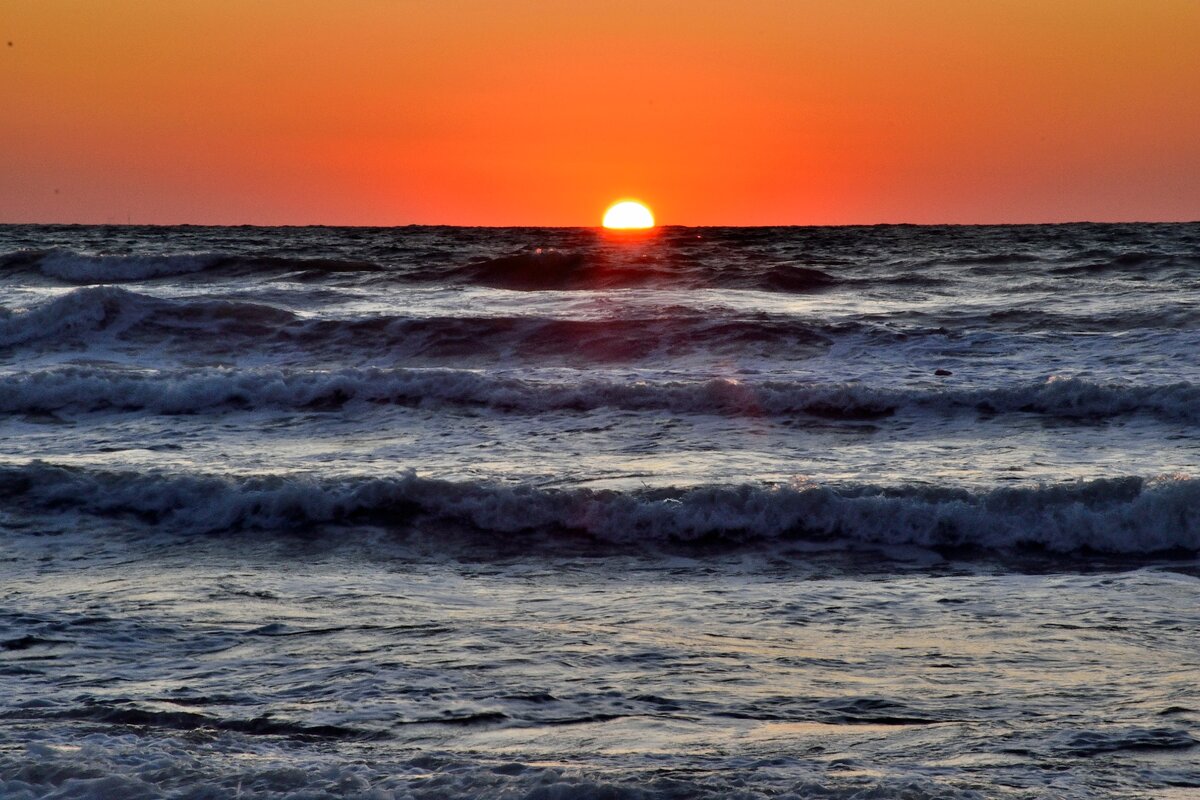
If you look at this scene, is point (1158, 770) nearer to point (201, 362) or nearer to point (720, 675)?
point (720, 675)

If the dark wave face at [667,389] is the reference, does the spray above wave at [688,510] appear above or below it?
below

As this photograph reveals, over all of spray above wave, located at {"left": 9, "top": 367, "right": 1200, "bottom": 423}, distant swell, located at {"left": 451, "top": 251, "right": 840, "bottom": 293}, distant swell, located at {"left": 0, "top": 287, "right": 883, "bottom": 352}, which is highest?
distant swell, located at {"left": 451, "top": 251, "right": 840, "bottom": 293}

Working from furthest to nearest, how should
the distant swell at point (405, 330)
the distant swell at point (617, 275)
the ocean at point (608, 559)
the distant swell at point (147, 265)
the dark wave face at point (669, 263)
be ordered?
the distant swell at point (147, 265) < the dark wave face at point (669, 263) < the distant swell at point (617, 275) < the distant swell at point (405, 330) < the ocean at point (608, 559)

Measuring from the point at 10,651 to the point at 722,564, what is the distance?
3.87 meters

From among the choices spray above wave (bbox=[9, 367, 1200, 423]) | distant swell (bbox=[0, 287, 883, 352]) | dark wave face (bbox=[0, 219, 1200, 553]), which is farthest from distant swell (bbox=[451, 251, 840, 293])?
spray above wave (bbox=[9, 367, 1200, 423])

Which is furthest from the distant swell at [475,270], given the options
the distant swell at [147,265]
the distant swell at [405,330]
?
the distant swell at [405,330]

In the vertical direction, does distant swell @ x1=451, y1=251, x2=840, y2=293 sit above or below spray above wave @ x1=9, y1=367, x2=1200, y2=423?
above

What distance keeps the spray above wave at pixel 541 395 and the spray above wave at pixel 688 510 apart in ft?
11.3

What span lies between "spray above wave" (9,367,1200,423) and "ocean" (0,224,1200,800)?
5cm

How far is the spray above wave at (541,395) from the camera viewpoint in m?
11.6

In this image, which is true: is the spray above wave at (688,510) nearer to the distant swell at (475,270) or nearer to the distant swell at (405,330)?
the distant swell at (405,330)

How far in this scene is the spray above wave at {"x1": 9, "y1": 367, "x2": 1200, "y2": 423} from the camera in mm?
11625

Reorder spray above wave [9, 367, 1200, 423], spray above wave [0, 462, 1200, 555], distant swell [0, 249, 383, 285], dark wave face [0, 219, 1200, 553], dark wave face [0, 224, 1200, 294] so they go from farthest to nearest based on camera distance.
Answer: distant swell [0, 249, 383, 285]
dark wave face [0, 224, 1200, 294]
spray above wave [9, 367, 1200, 423]
dark wave face [0, 219, 1200, 553]
spray above wave [0, 462, 1200, 555]

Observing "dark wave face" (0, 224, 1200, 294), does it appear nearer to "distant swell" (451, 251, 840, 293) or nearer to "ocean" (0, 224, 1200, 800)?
"distant swell" (451, 251, 840, 293)
